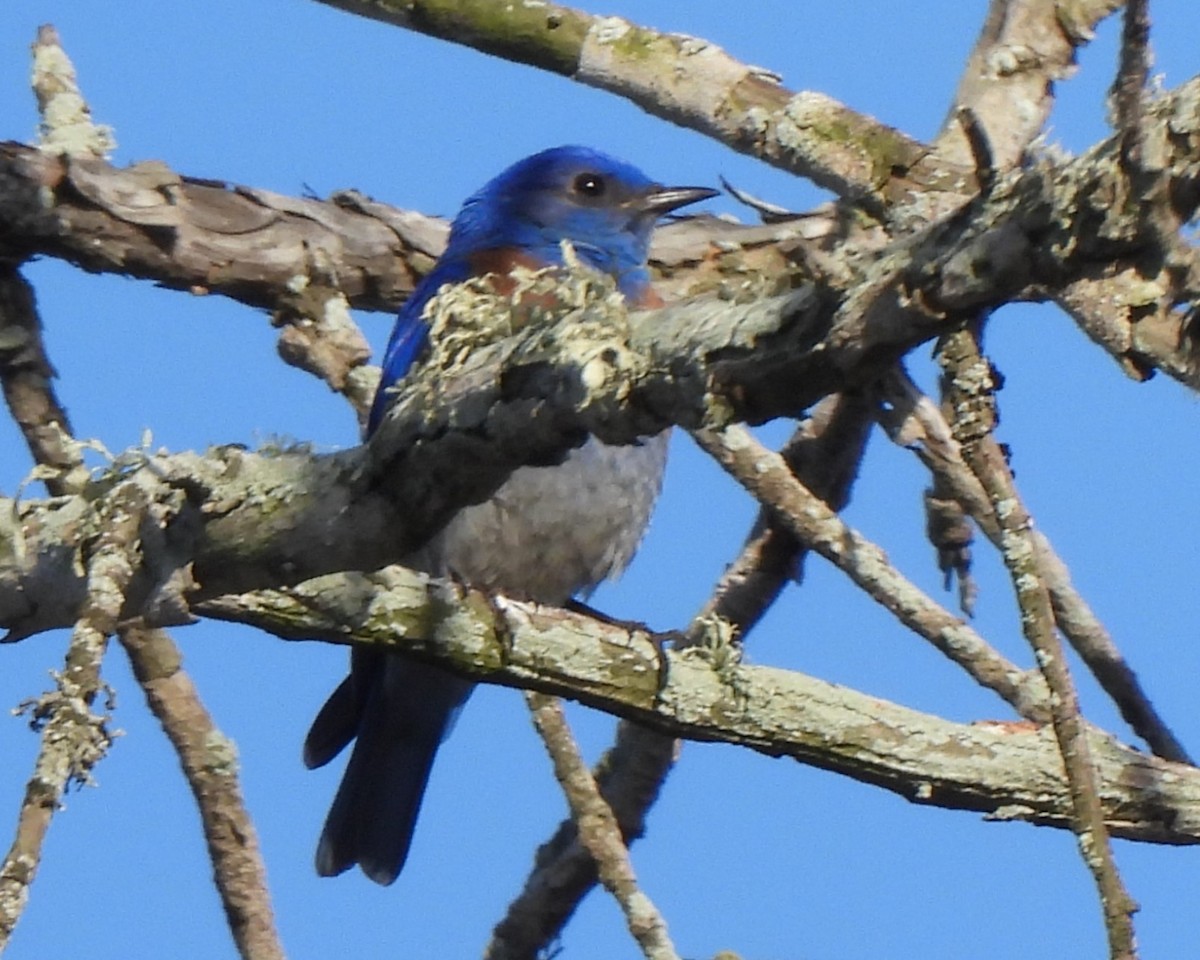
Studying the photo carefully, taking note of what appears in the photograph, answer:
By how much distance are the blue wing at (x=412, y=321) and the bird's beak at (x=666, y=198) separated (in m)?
0.83

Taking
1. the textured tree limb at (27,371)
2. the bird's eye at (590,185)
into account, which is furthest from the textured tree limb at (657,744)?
the textured tree limb at (27,371)

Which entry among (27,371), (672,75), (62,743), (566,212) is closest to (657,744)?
(672,75)

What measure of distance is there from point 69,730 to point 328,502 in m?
0.88

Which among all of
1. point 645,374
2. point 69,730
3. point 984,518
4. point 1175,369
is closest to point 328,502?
point 645,374

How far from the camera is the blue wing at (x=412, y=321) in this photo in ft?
14.4

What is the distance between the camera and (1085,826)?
2570 millimetres

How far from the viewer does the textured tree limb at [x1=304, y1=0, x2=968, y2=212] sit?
4422 millimetres

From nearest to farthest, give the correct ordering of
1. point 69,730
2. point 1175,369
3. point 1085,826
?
1. point 69,730
2. point 1085,826
3. point 1175,369

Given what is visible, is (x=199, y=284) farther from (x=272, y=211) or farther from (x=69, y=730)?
(x=69, y=730)

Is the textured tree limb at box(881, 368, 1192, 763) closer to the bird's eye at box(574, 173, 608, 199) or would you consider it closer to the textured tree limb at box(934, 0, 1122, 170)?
the textured tree limb at box(934, 0, 1122, 170)

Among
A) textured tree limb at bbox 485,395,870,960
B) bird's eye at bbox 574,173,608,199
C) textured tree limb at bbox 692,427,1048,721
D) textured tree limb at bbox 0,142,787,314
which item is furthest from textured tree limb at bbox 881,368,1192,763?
bird's eye at bbox 574,173,608,199

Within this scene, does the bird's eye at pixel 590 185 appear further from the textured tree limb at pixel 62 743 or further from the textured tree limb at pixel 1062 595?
the textured tree limb at pixel 62 743

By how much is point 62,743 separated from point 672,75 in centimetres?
298

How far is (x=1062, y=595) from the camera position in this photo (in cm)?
392
